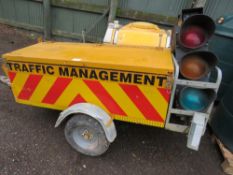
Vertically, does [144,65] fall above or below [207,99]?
above

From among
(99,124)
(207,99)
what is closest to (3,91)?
(99,124)

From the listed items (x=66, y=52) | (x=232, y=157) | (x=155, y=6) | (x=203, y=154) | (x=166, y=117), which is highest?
(x=155, y=6)

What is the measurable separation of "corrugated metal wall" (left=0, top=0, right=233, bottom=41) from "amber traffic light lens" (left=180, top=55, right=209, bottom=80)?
9.79 ft

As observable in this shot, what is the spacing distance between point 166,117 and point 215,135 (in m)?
1.04

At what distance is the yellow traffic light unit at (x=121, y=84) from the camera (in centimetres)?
167

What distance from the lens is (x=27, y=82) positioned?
2.07m

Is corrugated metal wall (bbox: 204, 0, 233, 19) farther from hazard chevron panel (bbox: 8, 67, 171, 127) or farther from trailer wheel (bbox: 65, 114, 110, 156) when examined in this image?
trailer wheel (bbox: 65, 114, 110, 156)

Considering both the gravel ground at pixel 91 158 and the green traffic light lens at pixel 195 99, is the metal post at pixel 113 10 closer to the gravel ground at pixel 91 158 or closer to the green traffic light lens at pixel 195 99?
the gravel ground at pixel 91 158

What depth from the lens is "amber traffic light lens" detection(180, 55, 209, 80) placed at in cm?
168

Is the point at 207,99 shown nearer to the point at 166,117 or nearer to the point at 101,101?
the point at 166,117

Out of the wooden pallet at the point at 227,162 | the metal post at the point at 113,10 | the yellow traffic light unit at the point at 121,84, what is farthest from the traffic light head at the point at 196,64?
the metal post at the point at 113,10

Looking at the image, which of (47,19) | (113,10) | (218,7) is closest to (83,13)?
(113,10)

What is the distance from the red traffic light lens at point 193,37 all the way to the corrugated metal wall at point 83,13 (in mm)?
2747

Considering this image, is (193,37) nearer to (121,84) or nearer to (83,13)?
(121,84)
